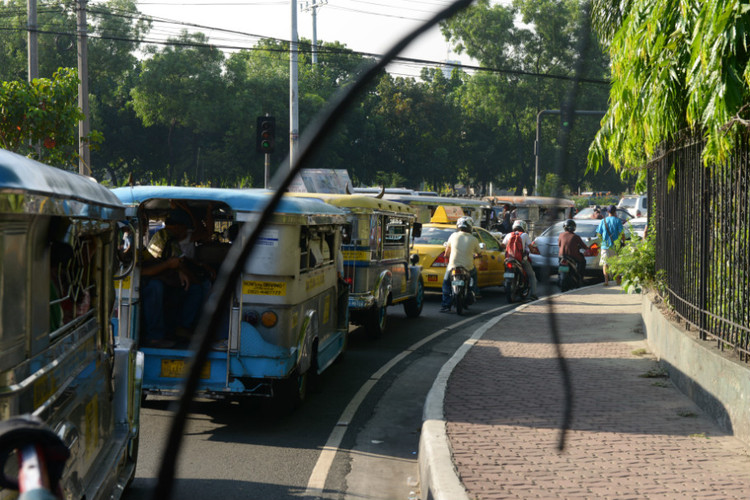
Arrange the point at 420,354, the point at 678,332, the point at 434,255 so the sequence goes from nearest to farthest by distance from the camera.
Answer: the point at 678,332 → the point at 420,354 → the point at 434,255

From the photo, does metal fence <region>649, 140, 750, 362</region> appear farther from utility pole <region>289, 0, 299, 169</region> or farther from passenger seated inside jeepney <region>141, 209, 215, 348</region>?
utility pole <region>289, 0, 299, 169</region>

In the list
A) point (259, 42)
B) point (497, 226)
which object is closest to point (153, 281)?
point (259, 42)

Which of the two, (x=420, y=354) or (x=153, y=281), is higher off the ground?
(x=153, y=281)

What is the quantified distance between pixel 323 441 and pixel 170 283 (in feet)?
6.78

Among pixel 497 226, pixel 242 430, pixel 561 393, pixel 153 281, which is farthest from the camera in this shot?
pixel 497 226

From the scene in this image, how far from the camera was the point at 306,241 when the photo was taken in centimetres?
757

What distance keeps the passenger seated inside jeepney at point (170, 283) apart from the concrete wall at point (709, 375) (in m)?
4.27

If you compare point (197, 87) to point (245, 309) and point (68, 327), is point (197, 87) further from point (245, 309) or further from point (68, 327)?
point (245, 309)

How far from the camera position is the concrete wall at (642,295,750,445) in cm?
591

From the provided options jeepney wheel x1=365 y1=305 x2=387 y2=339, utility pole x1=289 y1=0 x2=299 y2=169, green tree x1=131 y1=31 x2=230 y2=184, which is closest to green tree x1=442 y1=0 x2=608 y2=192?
utility pole x1=289 y1=0 x2=299 y2=169

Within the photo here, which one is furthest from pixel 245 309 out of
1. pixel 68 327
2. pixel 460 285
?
pixel 460 285

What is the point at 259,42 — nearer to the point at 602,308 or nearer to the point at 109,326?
the point at 109,326

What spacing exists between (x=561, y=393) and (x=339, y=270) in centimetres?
909

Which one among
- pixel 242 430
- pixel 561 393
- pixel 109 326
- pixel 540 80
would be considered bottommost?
pixel 242 430
